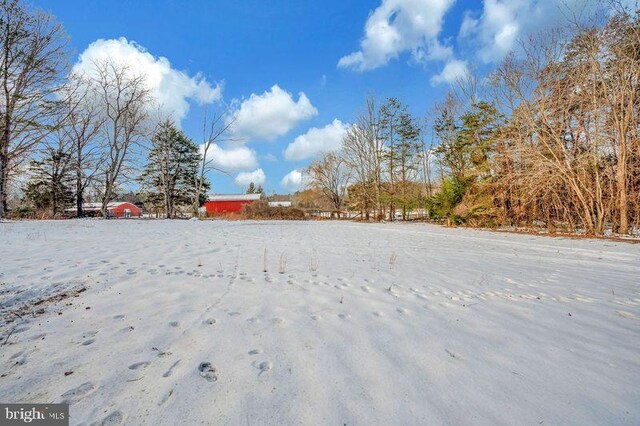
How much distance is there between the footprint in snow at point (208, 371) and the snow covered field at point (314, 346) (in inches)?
0.4

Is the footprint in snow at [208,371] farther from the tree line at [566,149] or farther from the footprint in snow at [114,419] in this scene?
the tree line at [566,149]

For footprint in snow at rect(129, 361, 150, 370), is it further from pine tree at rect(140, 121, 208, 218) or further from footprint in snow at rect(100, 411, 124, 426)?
pine tree at rect(140, 121, 208, 218)

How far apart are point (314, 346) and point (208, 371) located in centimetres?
85

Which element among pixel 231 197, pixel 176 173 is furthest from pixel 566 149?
pixel 231 197

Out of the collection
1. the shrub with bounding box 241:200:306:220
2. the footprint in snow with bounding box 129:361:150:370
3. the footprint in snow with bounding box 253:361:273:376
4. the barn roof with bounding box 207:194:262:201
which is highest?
the barn roof with bounding box 207:194:262:201

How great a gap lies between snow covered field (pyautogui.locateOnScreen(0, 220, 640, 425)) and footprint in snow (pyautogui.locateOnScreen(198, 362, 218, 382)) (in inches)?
0.4

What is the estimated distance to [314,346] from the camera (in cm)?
237

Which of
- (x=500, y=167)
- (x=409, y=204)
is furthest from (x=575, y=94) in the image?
(x=409, y=204)

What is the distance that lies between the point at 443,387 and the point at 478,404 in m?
0.21

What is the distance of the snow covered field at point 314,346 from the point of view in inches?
65.6

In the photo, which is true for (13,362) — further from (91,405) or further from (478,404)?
(478,404)

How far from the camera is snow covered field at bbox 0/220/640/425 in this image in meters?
1.67

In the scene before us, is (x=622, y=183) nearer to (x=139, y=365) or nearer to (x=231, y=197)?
(x=139, y=365)

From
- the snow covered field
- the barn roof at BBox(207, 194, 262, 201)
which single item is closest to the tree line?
the snow covered field
